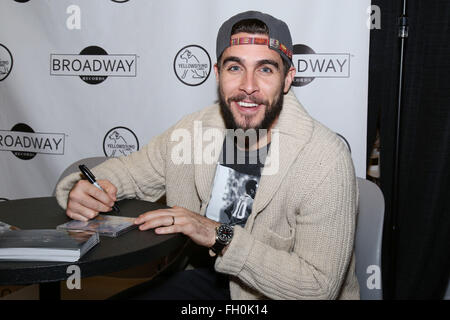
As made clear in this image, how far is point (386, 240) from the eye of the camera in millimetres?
2223

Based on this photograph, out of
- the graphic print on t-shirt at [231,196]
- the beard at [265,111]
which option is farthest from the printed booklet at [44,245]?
the beard at [265,111]

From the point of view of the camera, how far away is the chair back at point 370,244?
158cm

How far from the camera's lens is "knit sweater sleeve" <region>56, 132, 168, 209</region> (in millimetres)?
1650

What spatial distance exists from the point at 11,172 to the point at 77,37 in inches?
37.0

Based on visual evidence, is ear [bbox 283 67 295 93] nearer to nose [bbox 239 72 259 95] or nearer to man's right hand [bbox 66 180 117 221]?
nose [bbox 239 72 259 95]

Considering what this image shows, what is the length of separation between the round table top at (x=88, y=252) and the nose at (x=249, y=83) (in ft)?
1.75

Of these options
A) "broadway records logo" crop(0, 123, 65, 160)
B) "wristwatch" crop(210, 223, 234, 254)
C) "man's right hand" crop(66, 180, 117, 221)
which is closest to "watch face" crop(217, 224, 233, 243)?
"wristwatch" crop(210, 223, 234, 254)

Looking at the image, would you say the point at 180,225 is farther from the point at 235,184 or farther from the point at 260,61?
the point at 260,61

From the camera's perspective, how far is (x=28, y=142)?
2.56 m

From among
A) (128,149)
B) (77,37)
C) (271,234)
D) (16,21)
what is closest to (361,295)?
(271,234)

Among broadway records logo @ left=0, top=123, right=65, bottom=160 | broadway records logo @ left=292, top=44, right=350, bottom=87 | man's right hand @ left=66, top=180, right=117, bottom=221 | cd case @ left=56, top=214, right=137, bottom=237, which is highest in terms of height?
broadway records logo @ left=292, top=44, right=350, bottom=87

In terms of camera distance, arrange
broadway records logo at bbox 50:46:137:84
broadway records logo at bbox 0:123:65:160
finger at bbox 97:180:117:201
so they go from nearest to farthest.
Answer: finger at bbox 97:180:117:201 → broadway records logo at bbox 50:46:137:84 → broadway records logo at bbox 0:123:65:160

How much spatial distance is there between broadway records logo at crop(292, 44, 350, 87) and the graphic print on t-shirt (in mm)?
797
